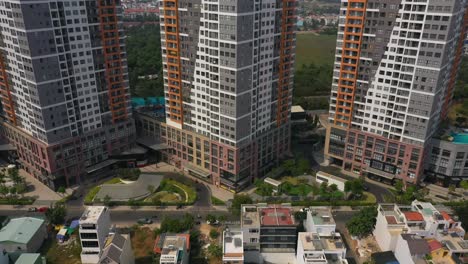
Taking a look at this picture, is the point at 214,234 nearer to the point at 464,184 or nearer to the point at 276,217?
the point at 276,217

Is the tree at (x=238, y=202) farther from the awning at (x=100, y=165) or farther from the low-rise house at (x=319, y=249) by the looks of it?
the awning at (x=100, y=165)

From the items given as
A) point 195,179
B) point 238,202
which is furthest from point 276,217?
point 195,179

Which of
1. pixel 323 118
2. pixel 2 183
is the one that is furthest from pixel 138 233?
pixel 323 118

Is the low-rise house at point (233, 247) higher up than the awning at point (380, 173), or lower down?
higher up

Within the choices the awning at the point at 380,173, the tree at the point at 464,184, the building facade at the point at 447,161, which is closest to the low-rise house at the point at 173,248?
the awning at the point at 380,173

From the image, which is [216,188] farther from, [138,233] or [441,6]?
[441,6]

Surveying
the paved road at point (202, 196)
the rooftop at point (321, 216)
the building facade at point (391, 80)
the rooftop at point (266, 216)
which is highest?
the building facade at point (391, 80)

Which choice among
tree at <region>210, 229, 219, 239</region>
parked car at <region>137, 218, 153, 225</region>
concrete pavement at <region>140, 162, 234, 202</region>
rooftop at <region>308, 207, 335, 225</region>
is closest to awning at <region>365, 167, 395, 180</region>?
rooftop at <region>308, 207, 335, 225</region>
